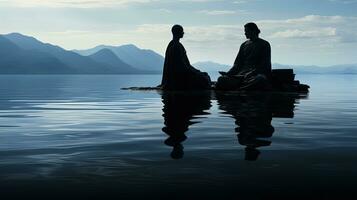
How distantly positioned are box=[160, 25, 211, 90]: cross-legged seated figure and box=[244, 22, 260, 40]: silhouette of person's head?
376cm

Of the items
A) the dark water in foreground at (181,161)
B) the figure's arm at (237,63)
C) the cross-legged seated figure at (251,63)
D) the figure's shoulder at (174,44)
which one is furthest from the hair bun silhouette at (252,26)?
the dark water in foreground at (181,161)

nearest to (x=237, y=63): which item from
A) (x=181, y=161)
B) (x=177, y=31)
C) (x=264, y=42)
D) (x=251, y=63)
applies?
(x=251, y=63)

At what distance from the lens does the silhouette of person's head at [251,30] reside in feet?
94.0

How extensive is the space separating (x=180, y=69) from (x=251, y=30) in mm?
4917

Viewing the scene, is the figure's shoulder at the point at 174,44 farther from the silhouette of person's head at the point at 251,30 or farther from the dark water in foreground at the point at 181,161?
the dark water in foreground at the point at 181,161

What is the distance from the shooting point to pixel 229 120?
12.8 metres

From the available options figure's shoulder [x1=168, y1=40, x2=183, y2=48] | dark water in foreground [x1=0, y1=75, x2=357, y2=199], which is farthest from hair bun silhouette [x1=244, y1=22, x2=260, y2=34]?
dark water in foreground [x1=0, y1=75, x2=357, y2=199]

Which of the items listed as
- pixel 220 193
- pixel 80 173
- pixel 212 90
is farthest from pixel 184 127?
pixel 212 90

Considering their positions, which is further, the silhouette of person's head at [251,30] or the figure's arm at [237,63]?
the figure's arm at [237,63]

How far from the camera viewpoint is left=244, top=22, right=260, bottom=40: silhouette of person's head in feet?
94.0

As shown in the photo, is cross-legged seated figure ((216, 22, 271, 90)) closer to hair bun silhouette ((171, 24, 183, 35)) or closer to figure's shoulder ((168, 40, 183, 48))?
figure's shoulder ((168, 40, 183, 48))

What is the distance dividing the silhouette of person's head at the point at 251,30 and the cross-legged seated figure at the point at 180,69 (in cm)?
376

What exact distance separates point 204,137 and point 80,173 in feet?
12.8

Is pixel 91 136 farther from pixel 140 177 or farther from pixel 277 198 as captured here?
pixel 277 198
